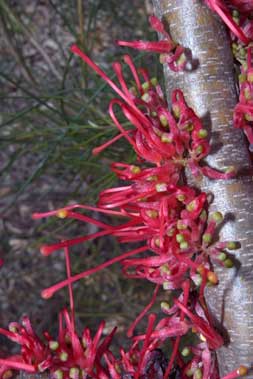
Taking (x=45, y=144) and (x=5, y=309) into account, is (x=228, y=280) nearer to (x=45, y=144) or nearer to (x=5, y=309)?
(x=45, y=144)

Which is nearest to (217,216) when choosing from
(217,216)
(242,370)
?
(217,216)

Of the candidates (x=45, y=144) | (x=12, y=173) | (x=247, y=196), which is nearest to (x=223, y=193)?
(x=247, y=196)

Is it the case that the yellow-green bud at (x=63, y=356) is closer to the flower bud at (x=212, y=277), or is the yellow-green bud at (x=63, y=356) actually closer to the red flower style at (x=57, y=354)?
the red flower style at (x=57, y=354)

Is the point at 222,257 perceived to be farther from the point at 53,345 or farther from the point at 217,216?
the point at 53,345

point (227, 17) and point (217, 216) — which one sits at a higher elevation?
point (227, 17)

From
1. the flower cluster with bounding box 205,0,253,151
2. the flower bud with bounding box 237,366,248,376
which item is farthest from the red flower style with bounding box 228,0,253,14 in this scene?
the flower bud with bounding box 237,366,248,376

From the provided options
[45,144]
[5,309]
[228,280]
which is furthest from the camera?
[5,309]

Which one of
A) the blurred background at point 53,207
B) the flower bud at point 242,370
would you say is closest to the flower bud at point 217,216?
the flower bud at point 242,370
